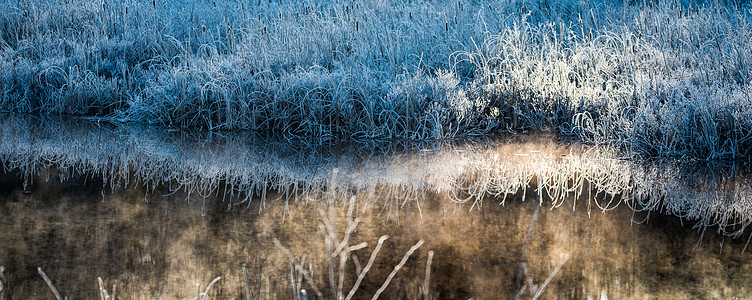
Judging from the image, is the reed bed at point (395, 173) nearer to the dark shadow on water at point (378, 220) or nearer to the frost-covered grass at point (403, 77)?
the dark shadow on water at point (378, 220)

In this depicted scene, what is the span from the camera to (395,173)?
5.10 metres

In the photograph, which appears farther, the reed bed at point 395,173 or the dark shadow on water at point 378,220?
the reed bed at point 395,173

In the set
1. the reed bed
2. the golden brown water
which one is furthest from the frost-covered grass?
the golden brown water

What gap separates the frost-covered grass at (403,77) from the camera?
6754 millimetres

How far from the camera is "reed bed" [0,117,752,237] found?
14.1ft

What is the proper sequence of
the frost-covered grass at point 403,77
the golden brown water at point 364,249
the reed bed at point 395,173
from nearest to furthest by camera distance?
the golden brown water at point 364,249 → the reed bed at point 395,173 → the frost-covered grass at point 403,77

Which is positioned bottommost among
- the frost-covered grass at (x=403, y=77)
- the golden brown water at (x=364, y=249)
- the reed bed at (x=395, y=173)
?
the golden brown water at (x=364, y=249)

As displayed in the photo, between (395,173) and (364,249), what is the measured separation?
1.85 m

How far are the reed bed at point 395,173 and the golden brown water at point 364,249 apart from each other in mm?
175

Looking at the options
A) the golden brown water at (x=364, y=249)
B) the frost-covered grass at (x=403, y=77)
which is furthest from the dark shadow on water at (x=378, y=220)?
the frost-covered grass at (x=403, y=77)

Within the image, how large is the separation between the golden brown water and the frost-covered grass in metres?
2.68

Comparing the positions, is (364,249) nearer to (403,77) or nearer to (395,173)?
(395,173)

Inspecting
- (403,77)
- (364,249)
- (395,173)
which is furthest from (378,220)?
(403,77)

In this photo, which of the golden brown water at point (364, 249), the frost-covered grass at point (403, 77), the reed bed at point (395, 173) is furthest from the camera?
the frost-covered grass at point (403, 77)
